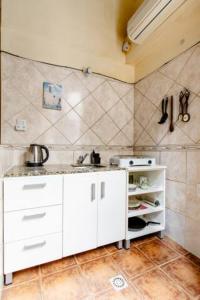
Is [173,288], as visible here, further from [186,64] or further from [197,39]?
[197,39]

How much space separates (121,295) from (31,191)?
0.87 meters

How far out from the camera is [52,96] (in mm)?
1717

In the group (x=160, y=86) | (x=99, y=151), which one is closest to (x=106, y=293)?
(x=99, y=151)

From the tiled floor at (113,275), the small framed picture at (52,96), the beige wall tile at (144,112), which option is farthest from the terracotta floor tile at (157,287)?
the small framed picture at (52,96)

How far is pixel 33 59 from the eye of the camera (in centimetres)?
163

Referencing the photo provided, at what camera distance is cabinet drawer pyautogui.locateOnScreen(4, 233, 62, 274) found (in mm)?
1073

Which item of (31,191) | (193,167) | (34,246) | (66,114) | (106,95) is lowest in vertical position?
(34,246)

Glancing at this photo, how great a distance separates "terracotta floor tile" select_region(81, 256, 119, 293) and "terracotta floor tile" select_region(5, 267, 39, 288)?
34 cm

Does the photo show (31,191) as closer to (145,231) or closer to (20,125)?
(20,125)

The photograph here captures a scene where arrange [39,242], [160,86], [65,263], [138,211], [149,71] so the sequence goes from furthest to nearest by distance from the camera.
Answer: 1. [149,71]
2. [160,86]
3. [138,211]
4. [65,263]
5. [39,242]

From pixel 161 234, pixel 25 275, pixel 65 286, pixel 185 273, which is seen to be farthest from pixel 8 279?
pixel 161 234

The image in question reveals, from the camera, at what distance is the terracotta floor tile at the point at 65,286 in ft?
3.29

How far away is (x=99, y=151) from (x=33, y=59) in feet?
3.92

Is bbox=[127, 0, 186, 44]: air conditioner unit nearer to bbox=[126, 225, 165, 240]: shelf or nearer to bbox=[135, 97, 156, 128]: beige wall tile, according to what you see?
bbox=[135, 97, 156, 128]: beige wall tile
